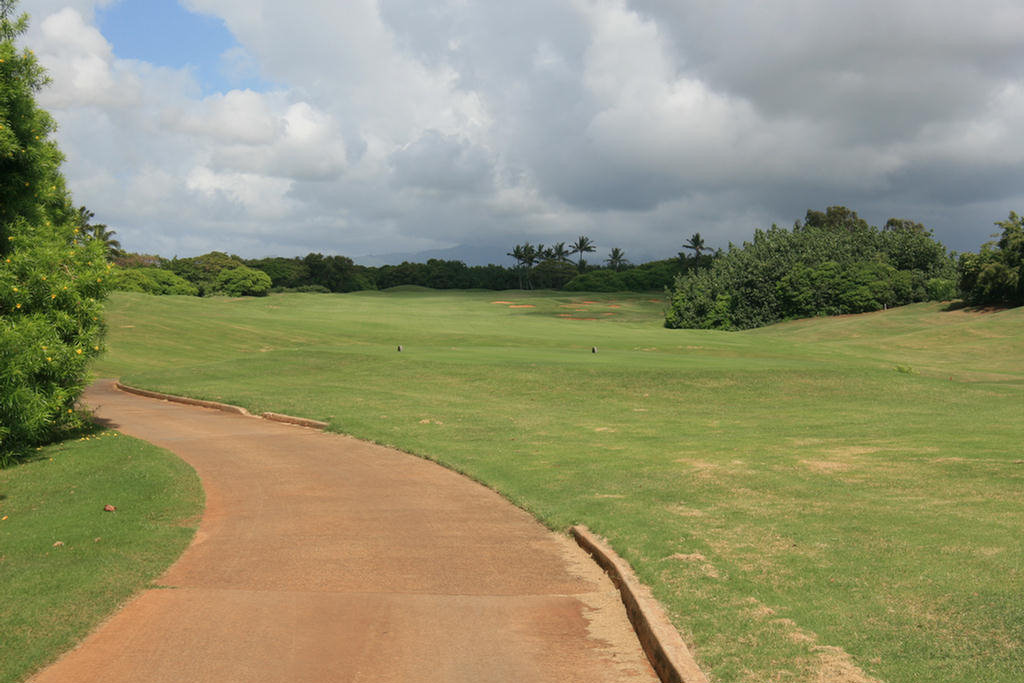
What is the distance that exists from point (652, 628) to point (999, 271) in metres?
69.1

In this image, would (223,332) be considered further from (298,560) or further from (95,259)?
(298,560)

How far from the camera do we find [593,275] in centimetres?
14138

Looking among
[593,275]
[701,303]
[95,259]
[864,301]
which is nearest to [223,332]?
[95,259]

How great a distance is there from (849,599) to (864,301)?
76790 millimetres

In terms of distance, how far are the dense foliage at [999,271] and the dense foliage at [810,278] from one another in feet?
30.0

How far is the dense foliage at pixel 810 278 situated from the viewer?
77.9m

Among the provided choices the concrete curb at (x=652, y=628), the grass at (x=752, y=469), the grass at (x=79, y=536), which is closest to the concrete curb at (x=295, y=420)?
the grass at (x=752, y=469)

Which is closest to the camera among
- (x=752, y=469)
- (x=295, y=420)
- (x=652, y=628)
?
(x=652, y=628)

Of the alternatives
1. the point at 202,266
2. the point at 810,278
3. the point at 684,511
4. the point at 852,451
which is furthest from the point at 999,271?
the point at 202,266

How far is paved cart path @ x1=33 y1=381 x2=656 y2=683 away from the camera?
6.18m

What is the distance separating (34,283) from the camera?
17.4 meters

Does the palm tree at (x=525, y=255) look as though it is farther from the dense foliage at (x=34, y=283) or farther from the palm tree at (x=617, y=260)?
the dense foliage at (x=34, y=283)

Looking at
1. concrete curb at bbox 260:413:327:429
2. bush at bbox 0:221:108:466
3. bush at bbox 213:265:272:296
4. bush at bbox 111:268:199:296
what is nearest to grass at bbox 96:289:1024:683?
concrete curb at bbox 260:413:327:429

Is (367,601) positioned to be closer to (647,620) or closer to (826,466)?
(647,620)
